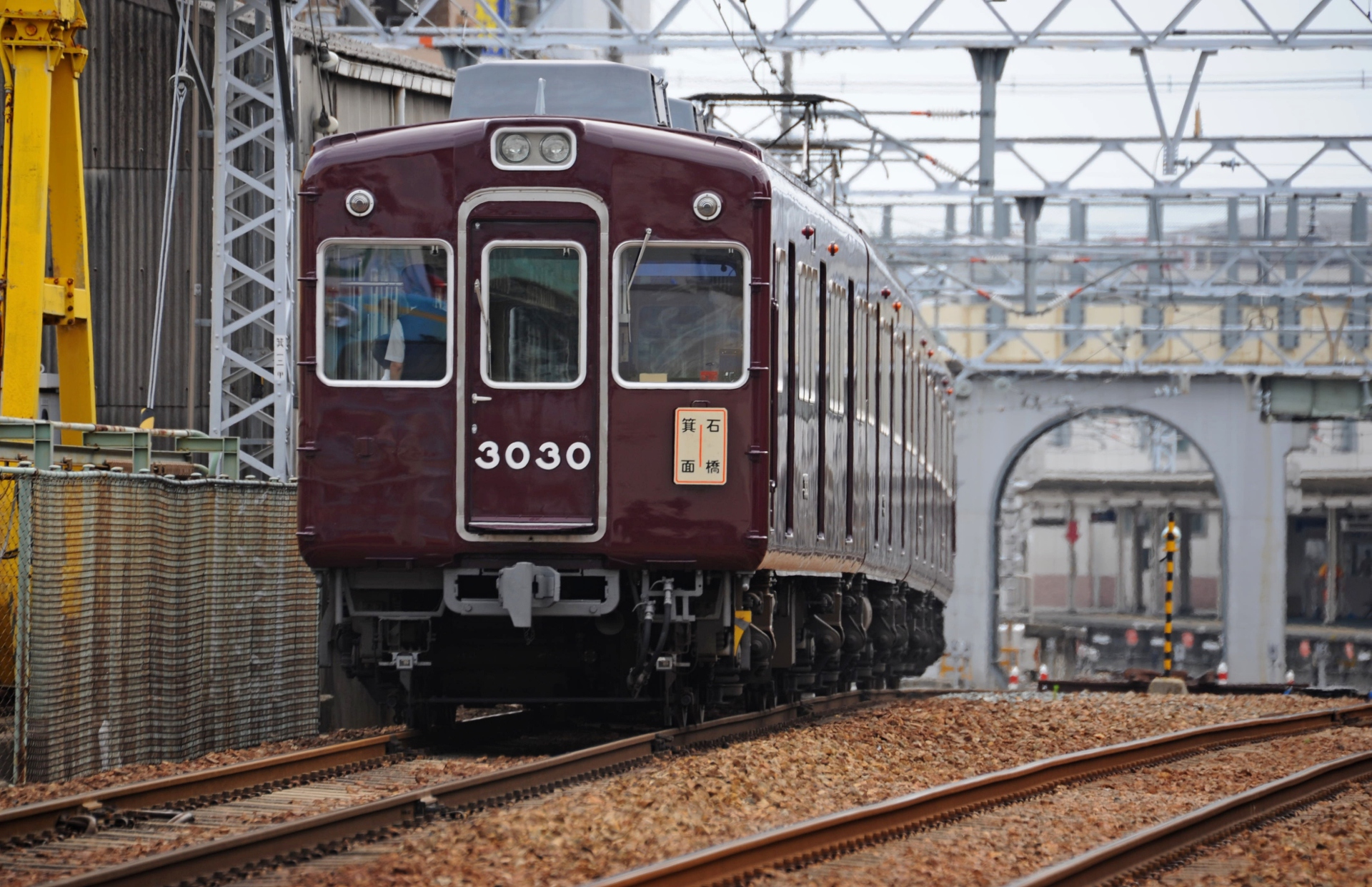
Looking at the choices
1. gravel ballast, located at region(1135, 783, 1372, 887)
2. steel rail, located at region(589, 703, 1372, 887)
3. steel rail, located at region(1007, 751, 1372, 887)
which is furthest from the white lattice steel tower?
gravel ballast, located at region(1135, 783, 1372, 887)

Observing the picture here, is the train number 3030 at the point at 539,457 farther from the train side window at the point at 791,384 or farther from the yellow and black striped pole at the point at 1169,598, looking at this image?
the yellow and black striped pole at the point at 1169,598

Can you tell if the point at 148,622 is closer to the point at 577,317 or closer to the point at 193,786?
the point at 193,786

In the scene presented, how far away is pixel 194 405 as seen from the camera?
18.3 metres

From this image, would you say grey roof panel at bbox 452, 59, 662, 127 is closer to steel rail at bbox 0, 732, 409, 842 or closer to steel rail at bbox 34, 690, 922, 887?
steel rail at bbox 34, 690, 922, 887

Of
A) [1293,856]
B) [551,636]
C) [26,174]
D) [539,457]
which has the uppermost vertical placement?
[26,174]

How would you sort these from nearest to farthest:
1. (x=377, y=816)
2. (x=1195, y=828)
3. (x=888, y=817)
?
(x=377, y=816) → (x=888, y=817) → (x=1195, y=828)

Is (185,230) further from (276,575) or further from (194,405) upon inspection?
(276,575)

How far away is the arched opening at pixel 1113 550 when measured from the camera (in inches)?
2517

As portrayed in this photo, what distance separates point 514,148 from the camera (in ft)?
32.9

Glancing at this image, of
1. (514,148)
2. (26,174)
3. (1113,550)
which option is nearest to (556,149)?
(514,148)

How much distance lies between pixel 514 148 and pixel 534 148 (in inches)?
4.0

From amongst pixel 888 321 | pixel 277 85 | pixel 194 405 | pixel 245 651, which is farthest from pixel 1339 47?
pixel 245 651

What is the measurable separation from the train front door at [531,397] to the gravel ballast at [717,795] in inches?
58.6

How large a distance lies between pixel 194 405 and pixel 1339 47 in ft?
41.4
